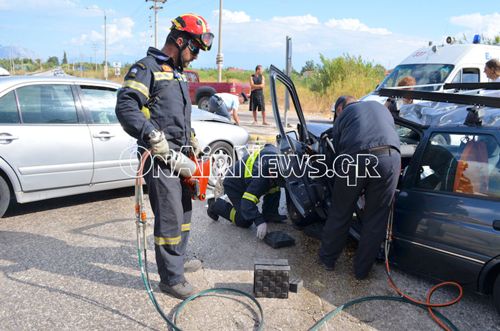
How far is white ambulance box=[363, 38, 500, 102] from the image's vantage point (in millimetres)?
8242

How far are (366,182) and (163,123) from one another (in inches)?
64.5

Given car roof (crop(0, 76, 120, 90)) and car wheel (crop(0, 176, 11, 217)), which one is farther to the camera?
car roof (crop(0, 76, 120, 90))

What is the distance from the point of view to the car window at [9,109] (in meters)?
4.25

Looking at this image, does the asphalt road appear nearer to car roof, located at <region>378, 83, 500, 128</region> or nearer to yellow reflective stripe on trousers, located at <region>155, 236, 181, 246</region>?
yellow reflective stripe on trousers, located at <region>155, 236, 181, 246</region>

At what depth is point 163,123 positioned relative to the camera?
3.01 meters

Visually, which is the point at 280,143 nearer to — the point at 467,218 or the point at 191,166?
the point at 191,166

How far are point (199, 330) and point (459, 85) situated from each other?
136 inches

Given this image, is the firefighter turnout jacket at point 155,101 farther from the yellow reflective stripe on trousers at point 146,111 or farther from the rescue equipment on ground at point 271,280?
the rescue equipment on ground at point 271,280

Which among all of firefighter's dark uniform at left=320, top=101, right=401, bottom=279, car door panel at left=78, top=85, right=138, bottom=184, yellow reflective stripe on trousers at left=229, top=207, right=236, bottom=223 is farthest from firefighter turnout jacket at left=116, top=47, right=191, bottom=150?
car door panel at left=78, top=85, right=138, bottom=184

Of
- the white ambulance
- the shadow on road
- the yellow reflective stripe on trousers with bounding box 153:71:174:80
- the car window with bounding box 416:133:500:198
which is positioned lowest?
the shadow on road

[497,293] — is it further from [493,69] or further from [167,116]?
[493,69]

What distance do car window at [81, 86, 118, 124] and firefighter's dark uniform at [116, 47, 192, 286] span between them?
79.7 inches

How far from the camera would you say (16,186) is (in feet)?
14.2

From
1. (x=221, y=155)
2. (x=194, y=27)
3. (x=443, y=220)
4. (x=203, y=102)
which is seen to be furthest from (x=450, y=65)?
(x=203, y=102)
